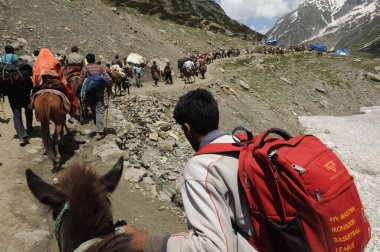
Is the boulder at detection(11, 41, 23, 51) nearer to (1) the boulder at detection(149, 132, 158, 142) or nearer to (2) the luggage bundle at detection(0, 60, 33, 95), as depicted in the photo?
(1) the boulder at detection(149, 132, 158, 142)

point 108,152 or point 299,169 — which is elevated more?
point 299,169

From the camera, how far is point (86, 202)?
2.11 m

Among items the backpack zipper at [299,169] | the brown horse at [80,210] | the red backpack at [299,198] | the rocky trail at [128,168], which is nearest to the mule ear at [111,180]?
the brown horse at [80,210]

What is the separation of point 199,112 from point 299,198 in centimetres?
90

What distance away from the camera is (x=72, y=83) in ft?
35.6

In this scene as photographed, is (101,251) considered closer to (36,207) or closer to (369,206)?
(36,207)

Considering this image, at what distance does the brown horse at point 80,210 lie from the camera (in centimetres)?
197

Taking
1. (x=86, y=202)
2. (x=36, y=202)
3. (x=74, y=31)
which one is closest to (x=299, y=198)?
(x=86, y=202)

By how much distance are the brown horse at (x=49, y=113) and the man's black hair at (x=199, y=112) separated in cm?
550

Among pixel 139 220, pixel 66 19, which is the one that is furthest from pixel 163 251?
pixel 66 19

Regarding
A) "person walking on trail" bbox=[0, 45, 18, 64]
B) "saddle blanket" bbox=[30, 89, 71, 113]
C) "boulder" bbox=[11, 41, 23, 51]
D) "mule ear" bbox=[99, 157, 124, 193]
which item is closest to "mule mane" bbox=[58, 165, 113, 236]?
"mule ear" bbox=[99, 157, 124, 193]

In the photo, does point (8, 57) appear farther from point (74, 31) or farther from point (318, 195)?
point (74, 31)

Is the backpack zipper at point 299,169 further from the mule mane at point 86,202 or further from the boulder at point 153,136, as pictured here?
the boulder at point 153,136

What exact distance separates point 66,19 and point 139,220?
25530 mm
